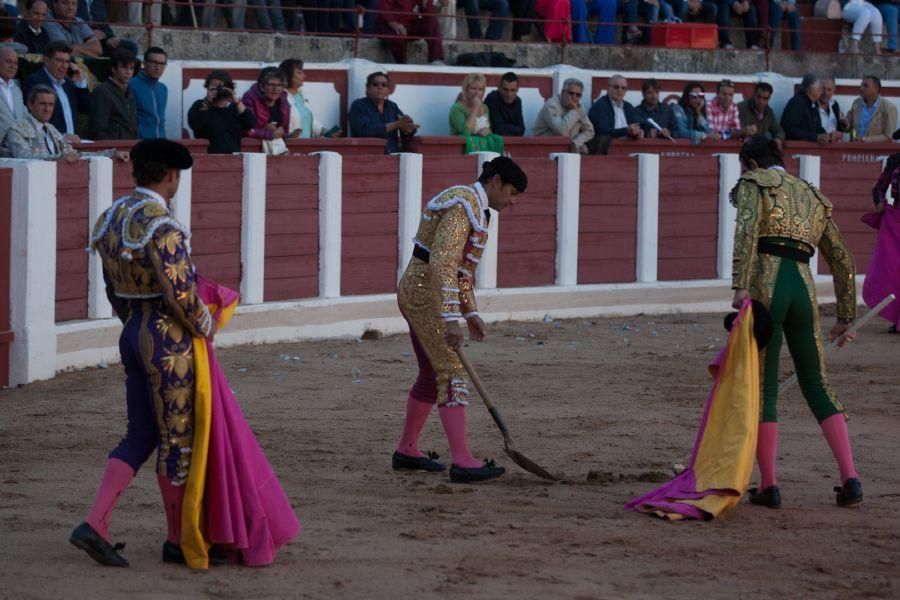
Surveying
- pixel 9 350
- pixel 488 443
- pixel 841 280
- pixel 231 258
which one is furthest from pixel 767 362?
pixel 231 258

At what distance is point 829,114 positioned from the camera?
14836mm

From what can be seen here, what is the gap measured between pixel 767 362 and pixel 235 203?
17.1 ft

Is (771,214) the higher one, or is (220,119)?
(220,119)

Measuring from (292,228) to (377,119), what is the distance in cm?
164

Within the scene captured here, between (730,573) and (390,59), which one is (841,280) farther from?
(390,59)

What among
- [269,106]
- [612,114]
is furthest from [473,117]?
[269,106]

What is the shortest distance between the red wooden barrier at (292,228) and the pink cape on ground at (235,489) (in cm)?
559

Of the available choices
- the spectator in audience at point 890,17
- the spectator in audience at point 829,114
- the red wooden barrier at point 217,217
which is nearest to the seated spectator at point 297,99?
the red wooden barrier at point 217,217

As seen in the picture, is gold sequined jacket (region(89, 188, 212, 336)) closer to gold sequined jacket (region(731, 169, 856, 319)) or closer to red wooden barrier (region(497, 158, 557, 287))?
gold sequined jacket (region(731, 169, 856, 319))

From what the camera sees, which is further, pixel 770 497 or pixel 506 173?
pixel 506 173

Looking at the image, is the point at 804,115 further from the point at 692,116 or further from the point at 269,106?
the point at 269,106

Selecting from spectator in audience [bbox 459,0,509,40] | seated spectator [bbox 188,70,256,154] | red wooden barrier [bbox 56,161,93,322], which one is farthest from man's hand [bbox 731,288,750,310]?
spectator in audience [bbox 459,0,509,40]

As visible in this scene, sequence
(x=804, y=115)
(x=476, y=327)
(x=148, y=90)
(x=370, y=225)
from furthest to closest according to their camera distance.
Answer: (x=804, y=115)
(x=370, y=225)
(x=148, y=90)
(x=476, y=327)

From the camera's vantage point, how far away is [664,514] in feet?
17.7
